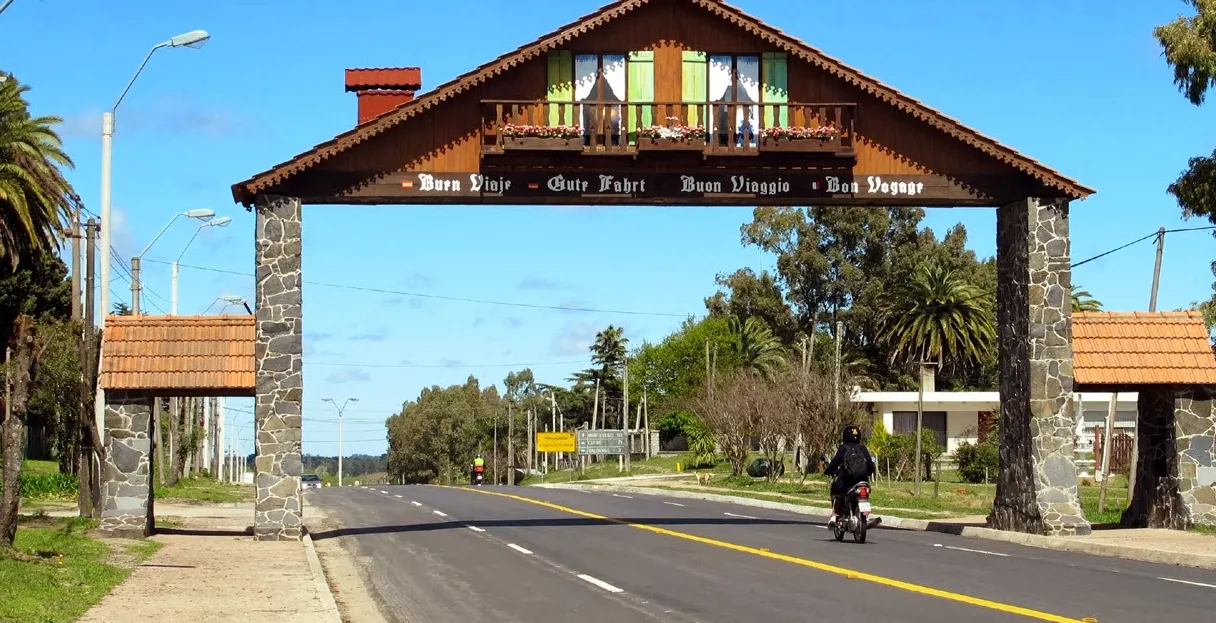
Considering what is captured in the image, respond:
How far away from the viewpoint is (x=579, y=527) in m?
30.9

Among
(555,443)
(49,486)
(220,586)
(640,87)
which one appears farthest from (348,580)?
(555,443)

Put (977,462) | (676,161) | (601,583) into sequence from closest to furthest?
(601,583)
(676,161)
(977,462)

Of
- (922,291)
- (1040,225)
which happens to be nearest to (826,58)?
(1040,225)

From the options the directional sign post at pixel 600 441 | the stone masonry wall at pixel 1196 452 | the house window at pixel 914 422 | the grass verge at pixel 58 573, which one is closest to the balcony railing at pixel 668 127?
the stone masonry wall at pixel 1196 452

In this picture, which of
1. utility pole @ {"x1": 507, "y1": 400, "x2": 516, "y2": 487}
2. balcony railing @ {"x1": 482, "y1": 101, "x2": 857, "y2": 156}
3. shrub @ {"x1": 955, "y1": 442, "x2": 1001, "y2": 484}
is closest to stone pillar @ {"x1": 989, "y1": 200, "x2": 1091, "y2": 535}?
balcony railing @ {"x1": 482, "y1": 101, "x2": 857, "y2": 156}

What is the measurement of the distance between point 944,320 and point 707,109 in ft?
232

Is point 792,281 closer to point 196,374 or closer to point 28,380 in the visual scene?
point 196,374

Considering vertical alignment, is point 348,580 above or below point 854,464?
below

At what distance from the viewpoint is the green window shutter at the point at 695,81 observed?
94.8 feet

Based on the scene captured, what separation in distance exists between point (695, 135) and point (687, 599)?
44.7 ft

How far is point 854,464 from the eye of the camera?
24.2 meters

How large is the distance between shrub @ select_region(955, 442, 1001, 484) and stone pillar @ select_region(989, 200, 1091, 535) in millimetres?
35355

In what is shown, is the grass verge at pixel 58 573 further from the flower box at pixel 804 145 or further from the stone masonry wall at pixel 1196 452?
the stone masonry wall at pixel 1196 452

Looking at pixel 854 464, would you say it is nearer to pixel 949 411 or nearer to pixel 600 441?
pixel 949 411
